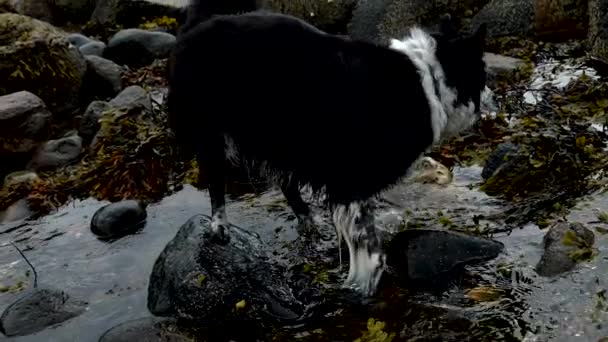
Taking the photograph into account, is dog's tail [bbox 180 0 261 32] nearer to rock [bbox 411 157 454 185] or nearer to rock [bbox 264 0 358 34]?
rock [bbox 411 157 454 185]

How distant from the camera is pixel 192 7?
488cm

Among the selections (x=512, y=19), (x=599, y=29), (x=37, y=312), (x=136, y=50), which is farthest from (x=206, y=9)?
(x=136, y=50)

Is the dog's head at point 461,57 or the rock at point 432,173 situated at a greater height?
the dog's head at point 461,57

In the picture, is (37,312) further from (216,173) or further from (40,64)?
(40,64)

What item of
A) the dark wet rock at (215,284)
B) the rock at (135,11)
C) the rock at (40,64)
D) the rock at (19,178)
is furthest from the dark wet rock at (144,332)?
the rock at (135,11)

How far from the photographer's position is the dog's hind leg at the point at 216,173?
4793mm

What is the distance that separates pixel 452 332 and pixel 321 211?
70.8 inches

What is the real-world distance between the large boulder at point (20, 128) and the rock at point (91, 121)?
1.21 feet

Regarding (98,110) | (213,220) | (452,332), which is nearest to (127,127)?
(98,110)

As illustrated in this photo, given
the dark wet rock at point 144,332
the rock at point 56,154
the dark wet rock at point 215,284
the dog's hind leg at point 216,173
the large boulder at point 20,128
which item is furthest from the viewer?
the large boulder at point 20,128

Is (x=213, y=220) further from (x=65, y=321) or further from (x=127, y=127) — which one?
(x=127, y=127)

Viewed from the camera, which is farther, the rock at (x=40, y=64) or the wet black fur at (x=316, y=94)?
the rock at (x=40, y=64)

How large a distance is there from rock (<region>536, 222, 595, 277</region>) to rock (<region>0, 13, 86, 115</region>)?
5.94 meters

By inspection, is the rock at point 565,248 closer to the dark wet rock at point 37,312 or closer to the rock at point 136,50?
the dark wet rock at point 37,312
